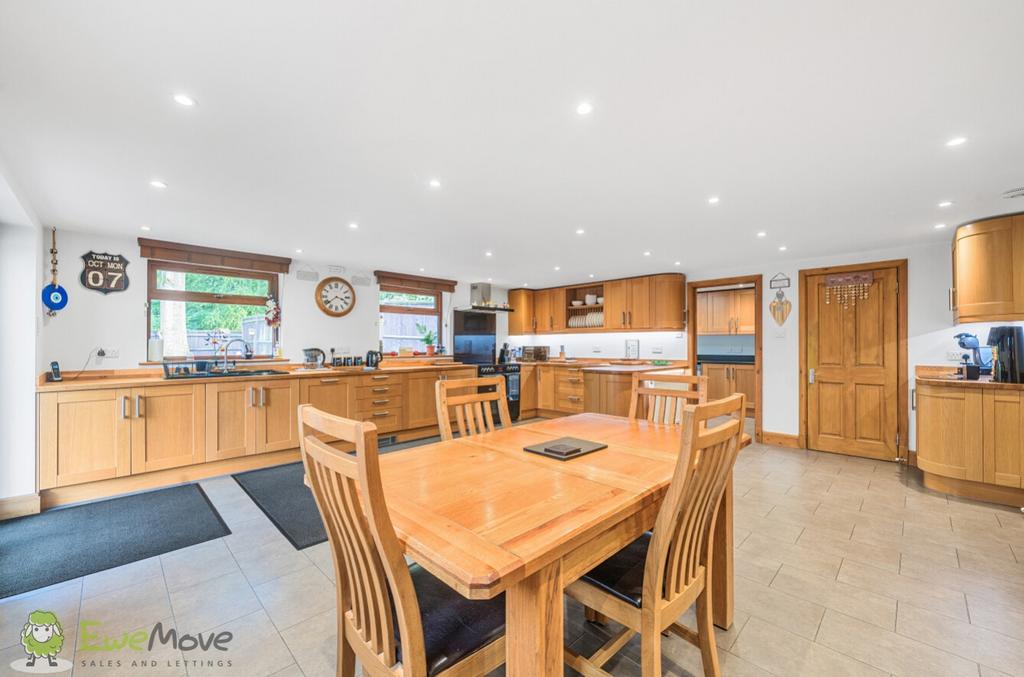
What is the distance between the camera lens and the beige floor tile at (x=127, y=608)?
186 cm

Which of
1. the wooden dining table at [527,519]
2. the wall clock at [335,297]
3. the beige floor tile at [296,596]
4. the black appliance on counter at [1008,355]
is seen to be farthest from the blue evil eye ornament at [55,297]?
the black appliance on counter at [1008,355]

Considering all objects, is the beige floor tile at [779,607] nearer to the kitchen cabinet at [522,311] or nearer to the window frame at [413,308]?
the window frame at [413,308]

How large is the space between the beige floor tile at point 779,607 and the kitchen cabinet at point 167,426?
4.31m

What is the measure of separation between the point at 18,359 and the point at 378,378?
2.80 m

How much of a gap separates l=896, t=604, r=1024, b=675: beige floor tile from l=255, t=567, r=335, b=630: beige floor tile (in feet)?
8.61

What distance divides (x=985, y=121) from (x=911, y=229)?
88.1 inches

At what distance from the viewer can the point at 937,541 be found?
8.54ft

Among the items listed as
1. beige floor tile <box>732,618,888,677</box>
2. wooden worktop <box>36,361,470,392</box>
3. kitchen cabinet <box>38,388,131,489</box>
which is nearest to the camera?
beige floor tile <box>732,618,888,677</box>

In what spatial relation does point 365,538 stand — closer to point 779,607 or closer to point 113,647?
point 113,647

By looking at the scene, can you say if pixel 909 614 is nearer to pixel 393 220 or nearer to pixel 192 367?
pixel 393 220

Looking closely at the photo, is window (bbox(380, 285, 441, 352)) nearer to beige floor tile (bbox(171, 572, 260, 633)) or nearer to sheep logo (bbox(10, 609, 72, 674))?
beige floor tile (bbox(171, 572, 260, 633))

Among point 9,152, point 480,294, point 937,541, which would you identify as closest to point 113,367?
point 9,152

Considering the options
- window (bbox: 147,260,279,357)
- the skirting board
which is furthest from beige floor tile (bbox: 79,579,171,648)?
the skirting board

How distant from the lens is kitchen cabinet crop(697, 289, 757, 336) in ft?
23.9
